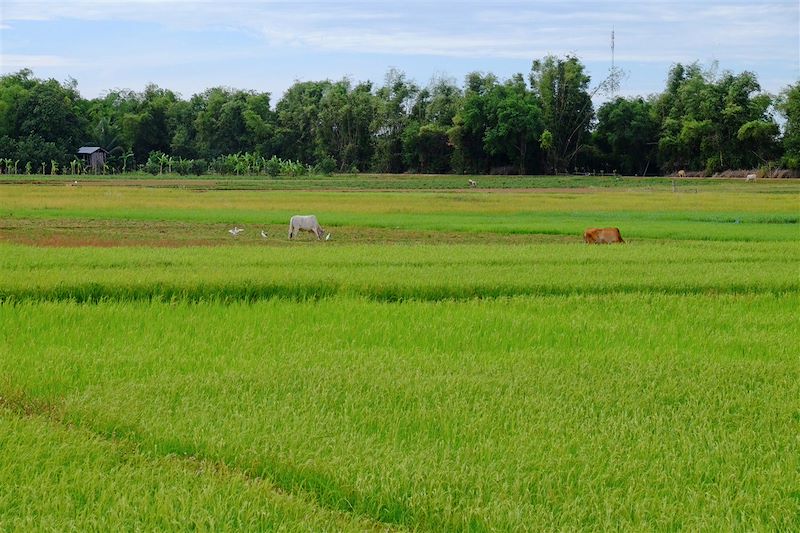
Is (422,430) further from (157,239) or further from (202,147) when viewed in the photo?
(202,147)

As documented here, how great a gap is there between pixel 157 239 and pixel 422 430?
1448cm

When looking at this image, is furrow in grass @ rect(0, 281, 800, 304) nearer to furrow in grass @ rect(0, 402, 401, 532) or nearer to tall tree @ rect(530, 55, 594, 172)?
furrow in grass @ rect(0, 402, 401, 532)

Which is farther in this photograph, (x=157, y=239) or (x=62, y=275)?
(x=157, y=239)

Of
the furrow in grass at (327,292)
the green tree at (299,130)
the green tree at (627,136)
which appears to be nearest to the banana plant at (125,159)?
the green tree at (299,130)

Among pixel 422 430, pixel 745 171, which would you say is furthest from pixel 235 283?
pixel 745 171

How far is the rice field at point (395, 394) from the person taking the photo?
158 inches

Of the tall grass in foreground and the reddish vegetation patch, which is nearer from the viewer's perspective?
the tall grass in foreground

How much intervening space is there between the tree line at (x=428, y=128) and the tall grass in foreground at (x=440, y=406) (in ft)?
164

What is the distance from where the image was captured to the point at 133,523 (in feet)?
12.3

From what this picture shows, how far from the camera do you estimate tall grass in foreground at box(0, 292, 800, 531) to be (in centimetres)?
408

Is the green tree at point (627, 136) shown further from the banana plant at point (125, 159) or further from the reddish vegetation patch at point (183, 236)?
the reddish vegetation patch at point (183, 236)

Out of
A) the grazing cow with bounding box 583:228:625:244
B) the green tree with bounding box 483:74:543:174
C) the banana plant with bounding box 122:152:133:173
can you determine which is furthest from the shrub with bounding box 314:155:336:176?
the grazing cow with bounding box 583:228:625:244

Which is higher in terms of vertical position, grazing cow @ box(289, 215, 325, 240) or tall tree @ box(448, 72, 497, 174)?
tall tree @ box(448, 72, 497, 174)

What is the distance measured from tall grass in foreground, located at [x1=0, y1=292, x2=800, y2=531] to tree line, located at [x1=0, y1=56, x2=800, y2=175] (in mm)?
49946
